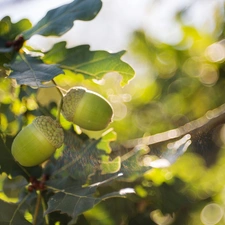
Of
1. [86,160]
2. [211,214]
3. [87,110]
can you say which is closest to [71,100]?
[87,110]

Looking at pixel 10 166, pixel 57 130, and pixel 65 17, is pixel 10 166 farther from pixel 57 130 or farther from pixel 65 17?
pixel 65 17

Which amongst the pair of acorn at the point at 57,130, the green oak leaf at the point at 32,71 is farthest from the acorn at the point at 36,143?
the green oak leaf at the point at 32,71

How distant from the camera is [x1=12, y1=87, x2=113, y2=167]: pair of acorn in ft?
4.28

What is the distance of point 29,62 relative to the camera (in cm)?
134

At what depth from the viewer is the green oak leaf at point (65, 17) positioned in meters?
1.44

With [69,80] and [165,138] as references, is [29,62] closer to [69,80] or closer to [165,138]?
[69,80]

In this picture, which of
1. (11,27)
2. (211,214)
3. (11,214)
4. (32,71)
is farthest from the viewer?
(211,214)

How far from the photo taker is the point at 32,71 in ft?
4.18

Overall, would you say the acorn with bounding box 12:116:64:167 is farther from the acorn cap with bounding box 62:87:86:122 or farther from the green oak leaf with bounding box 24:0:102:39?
the green oak leaf with bounding box 24:0:102:39

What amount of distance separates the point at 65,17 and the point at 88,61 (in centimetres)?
13

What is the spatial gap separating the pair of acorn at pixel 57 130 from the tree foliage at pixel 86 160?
5 cm

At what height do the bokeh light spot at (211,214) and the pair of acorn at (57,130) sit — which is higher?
Answer: the pair of acorn at (57,130)

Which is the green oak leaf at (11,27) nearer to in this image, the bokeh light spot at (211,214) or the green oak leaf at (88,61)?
the green oak leaf at (88,61)

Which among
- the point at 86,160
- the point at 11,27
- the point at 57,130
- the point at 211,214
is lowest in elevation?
the point at 211,214
